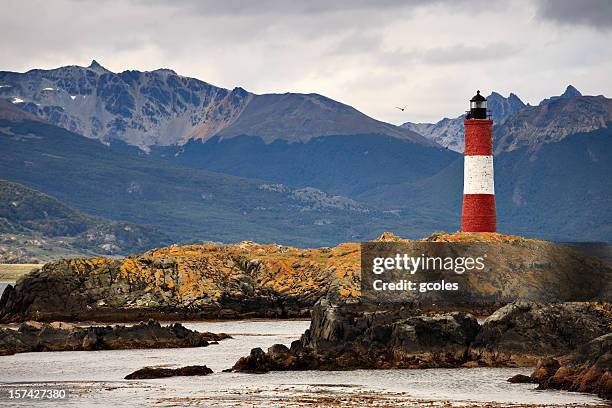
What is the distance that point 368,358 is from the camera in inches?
2334

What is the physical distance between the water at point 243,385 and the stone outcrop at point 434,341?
3.62ft

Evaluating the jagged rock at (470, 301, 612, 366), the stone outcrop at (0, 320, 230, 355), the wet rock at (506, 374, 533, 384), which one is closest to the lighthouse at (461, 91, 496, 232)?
the stone outcrop at (0, 320, 230, 355)

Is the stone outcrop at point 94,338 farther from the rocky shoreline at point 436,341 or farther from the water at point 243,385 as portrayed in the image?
the rocky shoreline at point 436,341

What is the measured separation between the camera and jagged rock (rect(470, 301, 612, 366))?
59.2 metres

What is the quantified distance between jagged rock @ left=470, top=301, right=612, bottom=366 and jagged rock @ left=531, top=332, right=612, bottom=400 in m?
5.42

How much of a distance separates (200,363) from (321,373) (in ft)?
26.7

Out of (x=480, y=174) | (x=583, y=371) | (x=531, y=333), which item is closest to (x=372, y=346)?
(x=531, y=333)

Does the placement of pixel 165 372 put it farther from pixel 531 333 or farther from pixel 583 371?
pixel 583 371

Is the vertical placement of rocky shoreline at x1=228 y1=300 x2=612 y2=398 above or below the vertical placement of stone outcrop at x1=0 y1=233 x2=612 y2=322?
below

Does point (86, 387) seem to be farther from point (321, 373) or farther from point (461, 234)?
point (461, 234)

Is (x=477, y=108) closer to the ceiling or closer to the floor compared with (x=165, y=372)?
closer to the ceiling

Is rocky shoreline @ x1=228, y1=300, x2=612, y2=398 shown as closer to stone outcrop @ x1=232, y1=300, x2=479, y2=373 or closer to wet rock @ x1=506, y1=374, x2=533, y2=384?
stone outcrop @ x1=232, y1=300, x2=479, y2=373

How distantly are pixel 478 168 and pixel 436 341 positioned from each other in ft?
114

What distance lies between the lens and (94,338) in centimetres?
7006
